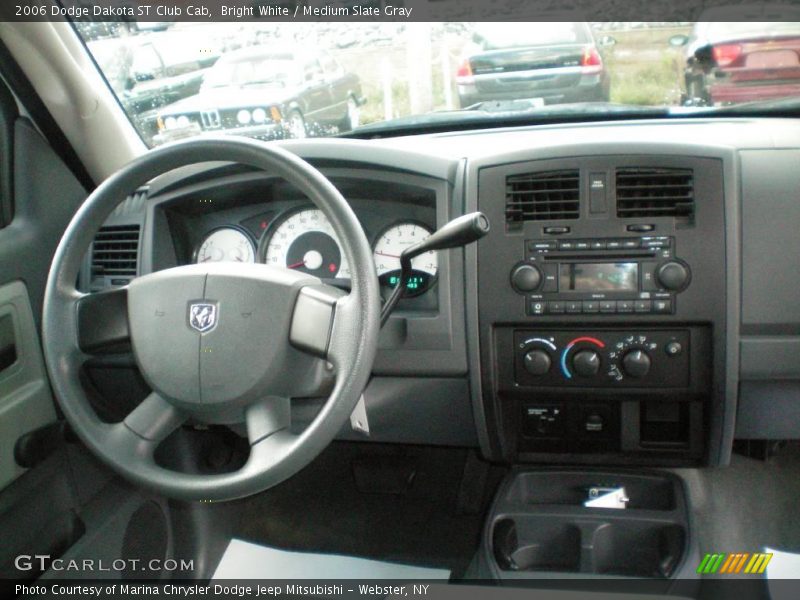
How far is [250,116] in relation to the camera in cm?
233

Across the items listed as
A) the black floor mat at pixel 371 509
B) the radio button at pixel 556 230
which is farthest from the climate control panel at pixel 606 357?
the black floor mat at pixel 371 509

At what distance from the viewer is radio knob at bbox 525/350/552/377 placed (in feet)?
6.23

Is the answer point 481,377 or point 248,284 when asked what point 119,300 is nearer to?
point 248,284

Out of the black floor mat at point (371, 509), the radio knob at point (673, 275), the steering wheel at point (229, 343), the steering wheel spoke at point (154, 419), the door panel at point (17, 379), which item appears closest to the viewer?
the steering wheel at point (229, 343)

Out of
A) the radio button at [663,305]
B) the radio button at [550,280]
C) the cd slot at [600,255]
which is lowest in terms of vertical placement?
the radio button at [663,305]

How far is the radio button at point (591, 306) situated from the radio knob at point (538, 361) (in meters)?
0.15

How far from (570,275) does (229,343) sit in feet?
2.72

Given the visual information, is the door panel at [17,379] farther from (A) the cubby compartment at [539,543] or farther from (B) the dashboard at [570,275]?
(A) the cubby compartment at [539,543]

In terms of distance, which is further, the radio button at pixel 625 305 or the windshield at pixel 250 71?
the windshield at pixel 250 71

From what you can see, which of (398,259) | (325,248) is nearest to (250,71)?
(325,248)

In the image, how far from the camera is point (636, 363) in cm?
186

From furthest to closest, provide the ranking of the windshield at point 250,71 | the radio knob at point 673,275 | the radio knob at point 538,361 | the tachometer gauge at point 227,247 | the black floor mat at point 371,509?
the black floor mat at point 371,509 < the windshield at point 250,71 < the tachometer gauge at point 227,247 < the radio knob at point 538,361 < the radio knob at point 673,275

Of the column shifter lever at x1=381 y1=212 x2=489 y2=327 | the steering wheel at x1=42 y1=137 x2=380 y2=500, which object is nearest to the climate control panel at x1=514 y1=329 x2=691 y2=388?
the column shifter lever at x1=381 y1=212 x2=489 y2=327

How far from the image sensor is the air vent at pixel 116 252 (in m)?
2.14
